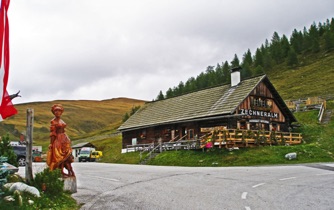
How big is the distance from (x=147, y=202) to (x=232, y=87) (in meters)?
30.4

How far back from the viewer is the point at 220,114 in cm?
3472

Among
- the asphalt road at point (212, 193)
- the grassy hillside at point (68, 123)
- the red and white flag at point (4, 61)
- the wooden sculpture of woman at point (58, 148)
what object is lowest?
the asphalt road at point (212, 193)

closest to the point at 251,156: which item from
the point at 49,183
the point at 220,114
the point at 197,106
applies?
the point at 220,114

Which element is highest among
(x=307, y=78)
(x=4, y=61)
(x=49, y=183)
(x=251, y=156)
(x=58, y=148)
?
(x=307, y=78)

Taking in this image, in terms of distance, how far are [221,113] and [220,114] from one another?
20 cm

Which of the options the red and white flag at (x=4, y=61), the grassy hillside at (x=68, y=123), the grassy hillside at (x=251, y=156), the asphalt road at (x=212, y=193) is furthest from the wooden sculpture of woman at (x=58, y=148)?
the grassy hillside at (x=68, y=123)

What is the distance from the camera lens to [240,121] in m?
35.3

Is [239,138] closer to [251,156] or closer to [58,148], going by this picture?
[251,156]

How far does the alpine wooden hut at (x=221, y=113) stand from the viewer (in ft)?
116

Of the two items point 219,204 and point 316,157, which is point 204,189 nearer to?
point 219,204

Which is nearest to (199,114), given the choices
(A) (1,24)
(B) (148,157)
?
(B) (148,157)

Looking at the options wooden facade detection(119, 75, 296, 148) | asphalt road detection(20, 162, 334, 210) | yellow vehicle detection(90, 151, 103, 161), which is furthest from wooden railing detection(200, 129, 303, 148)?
yellow vehicle detection(90, 151, 103, 161)

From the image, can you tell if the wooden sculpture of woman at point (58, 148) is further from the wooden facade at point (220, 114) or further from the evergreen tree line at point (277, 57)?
the evergreen tree line at point (277, 57)

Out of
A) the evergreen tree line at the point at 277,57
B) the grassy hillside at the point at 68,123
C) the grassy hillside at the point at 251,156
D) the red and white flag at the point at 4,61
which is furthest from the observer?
the grassy hillside at the point at 68,123
